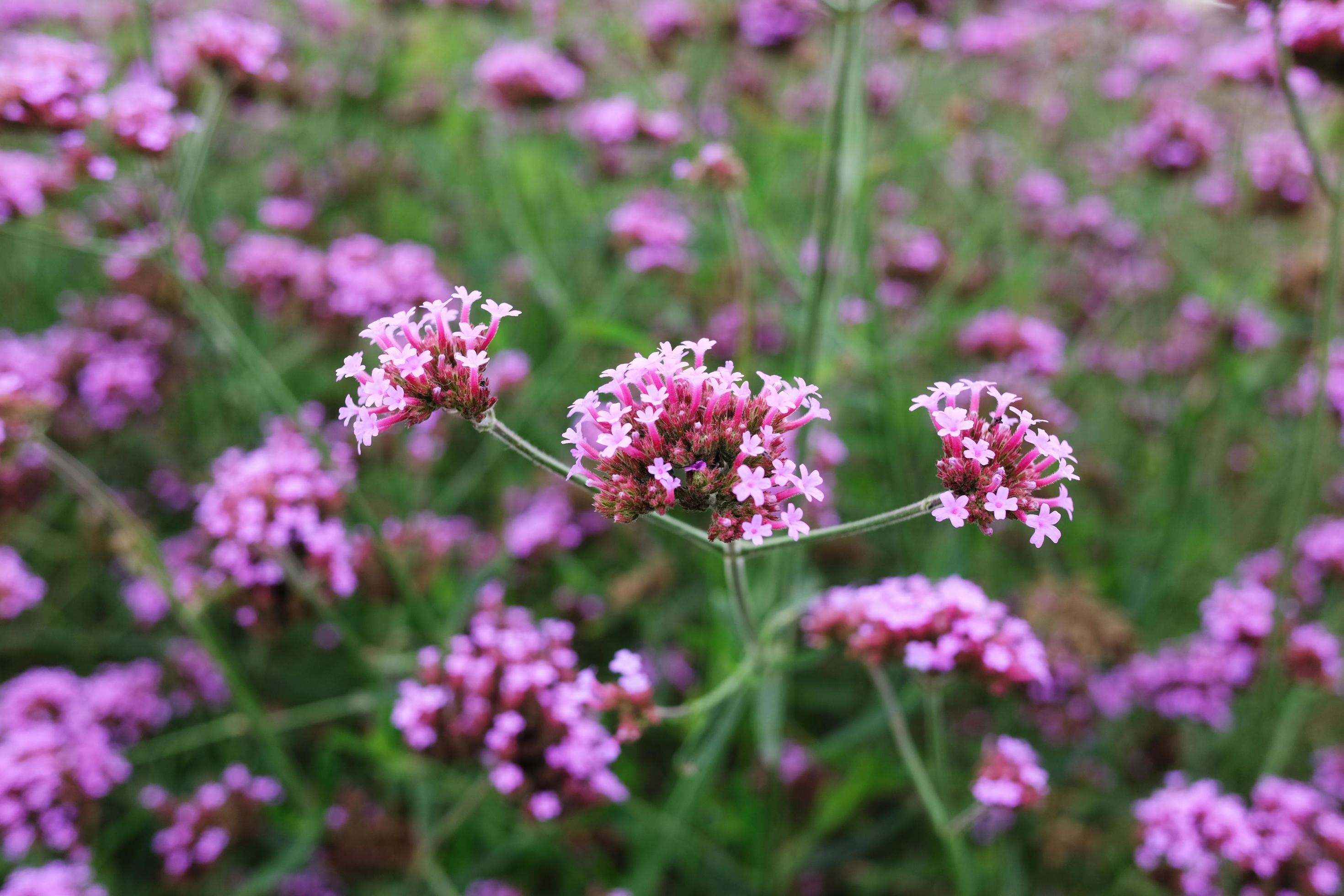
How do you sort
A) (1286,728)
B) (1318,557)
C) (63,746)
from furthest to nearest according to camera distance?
(1318,557) < (1286,728) < (63,746)

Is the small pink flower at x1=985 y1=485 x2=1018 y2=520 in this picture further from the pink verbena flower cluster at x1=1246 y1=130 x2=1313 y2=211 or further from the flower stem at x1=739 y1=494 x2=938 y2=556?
the pink verbena flower cluster at x1=1246 y1=130 x2=1313 y2=211

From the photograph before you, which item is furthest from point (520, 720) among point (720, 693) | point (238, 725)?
point (238, 725)

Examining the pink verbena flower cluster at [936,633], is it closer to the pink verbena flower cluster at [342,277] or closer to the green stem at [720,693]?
the green stem at [720,693]

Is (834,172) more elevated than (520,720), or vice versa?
(834,172)

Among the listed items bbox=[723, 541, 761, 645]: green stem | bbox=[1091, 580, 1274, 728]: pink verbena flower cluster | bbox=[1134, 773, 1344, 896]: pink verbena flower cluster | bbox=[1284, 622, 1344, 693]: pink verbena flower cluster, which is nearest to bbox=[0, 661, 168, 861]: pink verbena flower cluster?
bbox=[723, 541, 761, 645]: green stem

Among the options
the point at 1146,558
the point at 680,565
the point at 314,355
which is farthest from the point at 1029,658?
the point at 314,355

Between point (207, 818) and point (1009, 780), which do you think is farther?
point (207, 818)

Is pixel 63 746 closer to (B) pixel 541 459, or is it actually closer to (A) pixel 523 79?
(B) pixel 541 459
